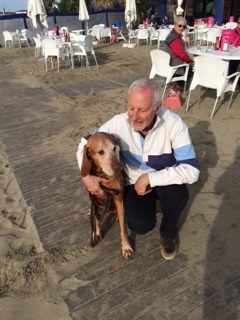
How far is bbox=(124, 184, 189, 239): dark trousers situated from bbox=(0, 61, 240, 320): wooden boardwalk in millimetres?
207

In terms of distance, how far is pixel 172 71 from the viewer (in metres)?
5.59

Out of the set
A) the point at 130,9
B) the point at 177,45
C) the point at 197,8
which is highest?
the point at 130,9

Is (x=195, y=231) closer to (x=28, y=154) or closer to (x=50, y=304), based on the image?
(x=50, y=304)

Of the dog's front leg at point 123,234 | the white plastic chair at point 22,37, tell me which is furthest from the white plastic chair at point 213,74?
the white plastic chair at point 22,37

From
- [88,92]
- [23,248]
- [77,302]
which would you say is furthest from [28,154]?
[88,92]

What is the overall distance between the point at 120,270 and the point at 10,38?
52.1 ft

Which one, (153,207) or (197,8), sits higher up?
(197,8)

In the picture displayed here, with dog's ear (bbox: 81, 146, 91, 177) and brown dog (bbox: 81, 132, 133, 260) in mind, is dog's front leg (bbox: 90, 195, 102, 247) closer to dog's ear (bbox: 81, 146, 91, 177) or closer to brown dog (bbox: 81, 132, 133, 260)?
brown dog (bbox: 81, 132, 133, 260)

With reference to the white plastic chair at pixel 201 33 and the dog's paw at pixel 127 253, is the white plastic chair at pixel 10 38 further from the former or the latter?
the dog's paw at pixel 127 253

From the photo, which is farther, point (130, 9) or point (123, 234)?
point (130, 9)

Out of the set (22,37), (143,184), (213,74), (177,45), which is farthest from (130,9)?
(143,184)

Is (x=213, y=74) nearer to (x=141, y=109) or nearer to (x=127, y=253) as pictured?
(x=141, y=109)

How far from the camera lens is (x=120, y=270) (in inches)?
84.9

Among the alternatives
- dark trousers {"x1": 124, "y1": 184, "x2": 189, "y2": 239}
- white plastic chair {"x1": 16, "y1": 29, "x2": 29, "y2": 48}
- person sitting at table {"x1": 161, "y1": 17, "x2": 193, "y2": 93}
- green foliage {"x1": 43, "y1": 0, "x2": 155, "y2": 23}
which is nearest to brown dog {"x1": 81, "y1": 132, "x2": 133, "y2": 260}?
dark trousers {"x1": 124, "y1": 184, "x2": 189, "y2": 239}
